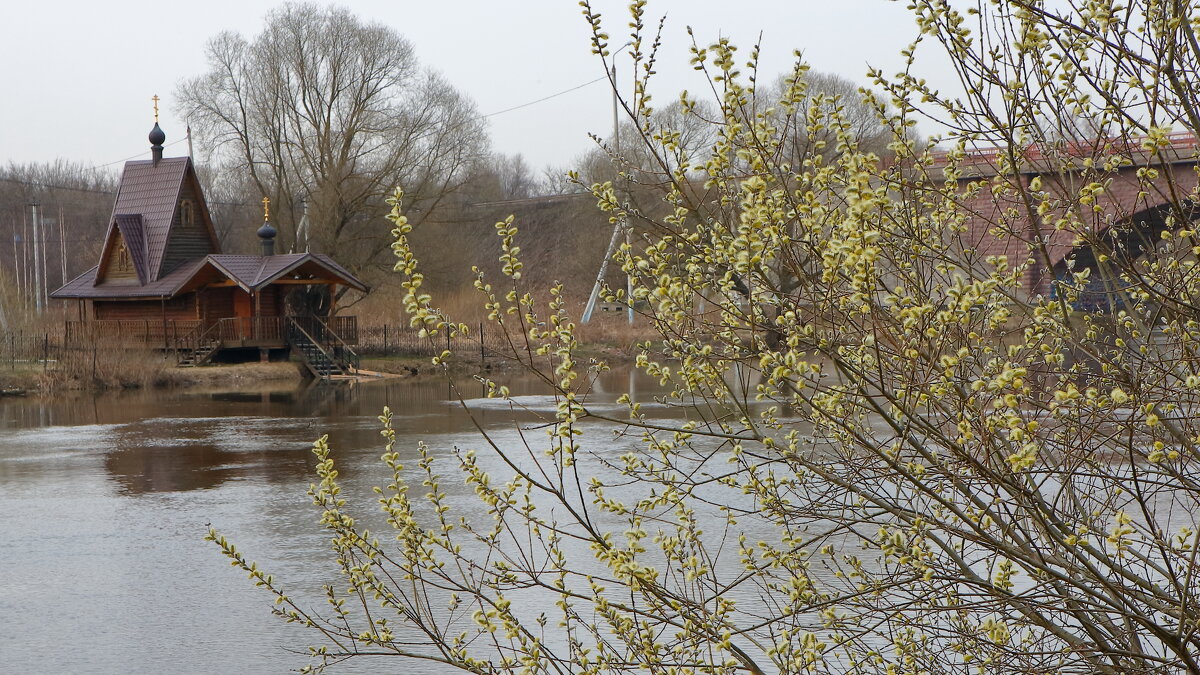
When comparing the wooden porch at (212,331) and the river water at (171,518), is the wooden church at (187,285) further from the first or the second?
the river water at (171,518)

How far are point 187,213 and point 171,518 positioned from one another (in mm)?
26377

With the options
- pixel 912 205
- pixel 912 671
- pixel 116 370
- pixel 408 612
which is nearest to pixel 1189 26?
pixel 912 205

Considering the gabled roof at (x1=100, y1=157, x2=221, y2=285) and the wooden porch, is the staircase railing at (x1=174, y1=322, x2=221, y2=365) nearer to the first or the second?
the wooden porch

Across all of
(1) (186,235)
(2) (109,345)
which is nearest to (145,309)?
(1) (186,235)

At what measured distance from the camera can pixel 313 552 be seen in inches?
409

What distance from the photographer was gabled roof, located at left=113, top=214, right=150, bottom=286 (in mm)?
35906

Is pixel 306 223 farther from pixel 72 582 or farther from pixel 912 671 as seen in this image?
pixel 912 671

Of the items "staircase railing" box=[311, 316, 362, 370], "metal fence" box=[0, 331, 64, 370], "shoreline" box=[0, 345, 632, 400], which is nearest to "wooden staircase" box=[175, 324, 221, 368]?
"shoreline" box=[0, 345, 632, 400]

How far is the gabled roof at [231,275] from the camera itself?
32719mm

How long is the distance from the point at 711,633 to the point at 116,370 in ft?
95.3

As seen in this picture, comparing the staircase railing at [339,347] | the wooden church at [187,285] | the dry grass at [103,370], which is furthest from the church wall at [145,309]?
the dry grass at [103,370]

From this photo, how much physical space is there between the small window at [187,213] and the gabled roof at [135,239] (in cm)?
114

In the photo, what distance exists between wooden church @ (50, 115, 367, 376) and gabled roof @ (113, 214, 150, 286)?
1.1 inches

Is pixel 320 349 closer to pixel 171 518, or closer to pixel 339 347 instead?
pixel 339 347
